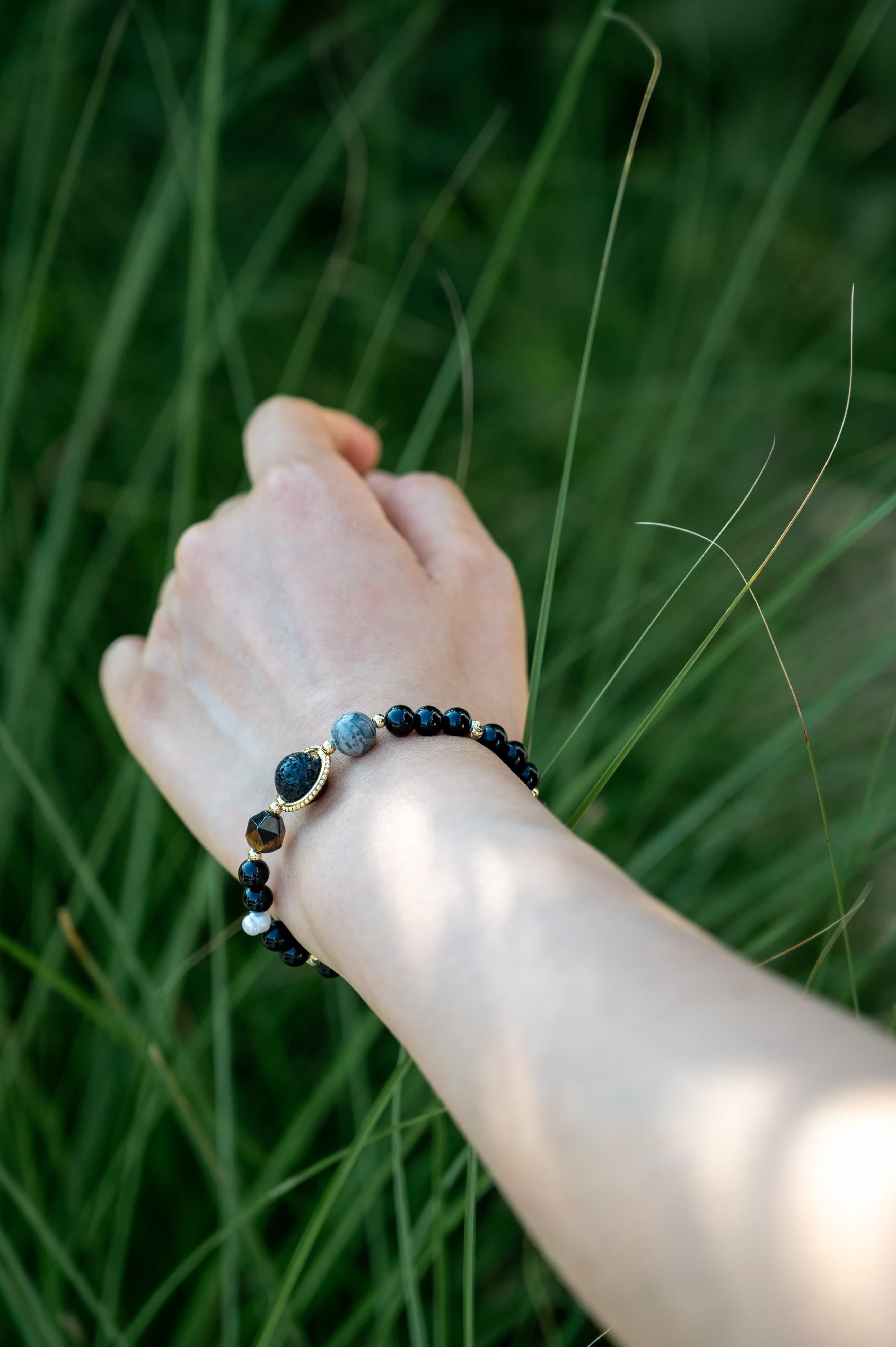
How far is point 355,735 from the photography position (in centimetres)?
43

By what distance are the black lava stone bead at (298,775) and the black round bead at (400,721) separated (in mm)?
39


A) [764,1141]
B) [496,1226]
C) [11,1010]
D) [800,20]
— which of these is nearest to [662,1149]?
[764,1141]

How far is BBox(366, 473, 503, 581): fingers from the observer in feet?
1.86

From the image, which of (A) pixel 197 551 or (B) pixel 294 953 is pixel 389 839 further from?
(A) pixel 197 551

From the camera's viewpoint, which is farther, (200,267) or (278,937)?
(200,267)

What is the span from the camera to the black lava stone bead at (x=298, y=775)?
44 centimetres

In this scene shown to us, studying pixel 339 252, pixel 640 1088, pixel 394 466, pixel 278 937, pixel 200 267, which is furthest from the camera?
pixel 394 466

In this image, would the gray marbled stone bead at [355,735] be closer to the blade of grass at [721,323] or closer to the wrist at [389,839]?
the wrist at [389,839]

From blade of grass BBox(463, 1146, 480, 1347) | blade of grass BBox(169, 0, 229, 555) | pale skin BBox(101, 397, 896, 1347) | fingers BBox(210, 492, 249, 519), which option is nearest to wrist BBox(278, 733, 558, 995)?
pale skin BBox(101, 397, 896, 1347)

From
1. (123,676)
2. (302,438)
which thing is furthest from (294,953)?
(302,438)

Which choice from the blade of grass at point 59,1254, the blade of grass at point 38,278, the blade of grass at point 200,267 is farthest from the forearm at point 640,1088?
the blade of grass at point 38,278

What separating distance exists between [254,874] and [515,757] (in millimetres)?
138

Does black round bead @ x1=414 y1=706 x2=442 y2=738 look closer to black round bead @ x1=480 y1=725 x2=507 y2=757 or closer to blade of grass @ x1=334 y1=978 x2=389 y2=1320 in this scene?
black round bead @ x1=480 y1=725 x2=507 y2=757

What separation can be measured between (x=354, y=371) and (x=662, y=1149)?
46.4 inches
